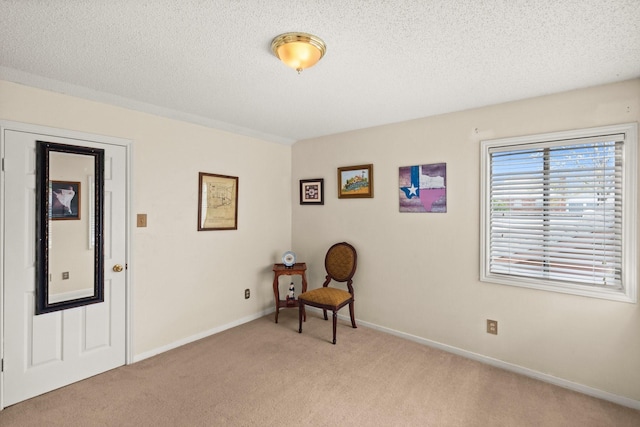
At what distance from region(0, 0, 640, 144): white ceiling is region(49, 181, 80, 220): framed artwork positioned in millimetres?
761

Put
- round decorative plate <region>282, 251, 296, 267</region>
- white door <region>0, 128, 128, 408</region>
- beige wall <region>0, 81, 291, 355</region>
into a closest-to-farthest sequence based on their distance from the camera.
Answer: white door <region>0, 128, 128, 408</region> → beige wall <region>0, 81, 291, 355</region> → round decorative plate <region>282, 251, 296, 267</region>

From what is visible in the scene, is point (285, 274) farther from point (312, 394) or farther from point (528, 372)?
point (528, 372)

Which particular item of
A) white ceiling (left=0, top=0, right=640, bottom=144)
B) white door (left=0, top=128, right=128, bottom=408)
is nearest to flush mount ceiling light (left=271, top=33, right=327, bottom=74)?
white ceiling (left=0, top=0, right=640, bottom=144)

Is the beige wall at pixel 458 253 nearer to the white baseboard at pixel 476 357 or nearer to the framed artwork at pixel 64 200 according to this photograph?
the white baseboard at pixel 476 357

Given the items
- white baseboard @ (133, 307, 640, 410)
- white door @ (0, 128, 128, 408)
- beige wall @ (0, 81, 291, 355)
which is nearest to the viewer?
white door @ (0, 128, 128, 408)

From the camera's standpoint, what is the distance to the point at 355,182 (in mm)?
3842

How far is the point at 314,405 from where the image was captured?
2.31m

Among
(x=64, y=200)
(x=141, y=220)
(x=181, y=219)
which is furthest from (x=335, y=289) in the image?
(x=64, y=200)

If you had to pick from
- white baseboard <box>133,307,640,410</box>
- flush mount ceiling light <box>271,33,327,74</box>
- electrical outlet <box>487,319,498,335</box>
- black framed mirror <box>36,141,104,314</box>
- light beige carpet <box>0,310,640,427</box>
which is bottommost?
light beige carpet <box>0,310,640,427</box>

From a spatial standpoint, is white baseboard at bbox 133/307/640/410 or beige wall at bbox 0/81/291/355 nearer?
white baseboard at bbox 133/307/640/410

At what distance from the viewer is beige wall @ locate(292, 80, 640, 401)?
95.0 inches

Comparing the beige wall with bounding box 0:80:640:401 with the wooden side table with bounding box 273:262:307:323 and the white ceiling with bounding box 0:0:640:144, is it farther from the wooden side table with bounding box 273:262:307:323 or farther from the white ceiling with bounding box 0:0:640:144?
the wooden side table with bounding box 273:262:307:323

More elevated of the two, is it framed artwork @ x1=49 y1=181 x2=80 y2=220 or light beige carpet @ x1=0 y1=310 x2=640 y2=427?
framed artwork @ x1=49 y1=181 x2=80 y2=220

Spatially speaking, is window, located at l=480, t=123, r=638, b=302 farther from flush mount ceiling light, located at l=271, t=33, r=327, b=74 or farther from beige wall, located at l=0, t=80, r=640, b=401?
flush mount ceiling light, located at l=271, t=33, r=327, b=74
